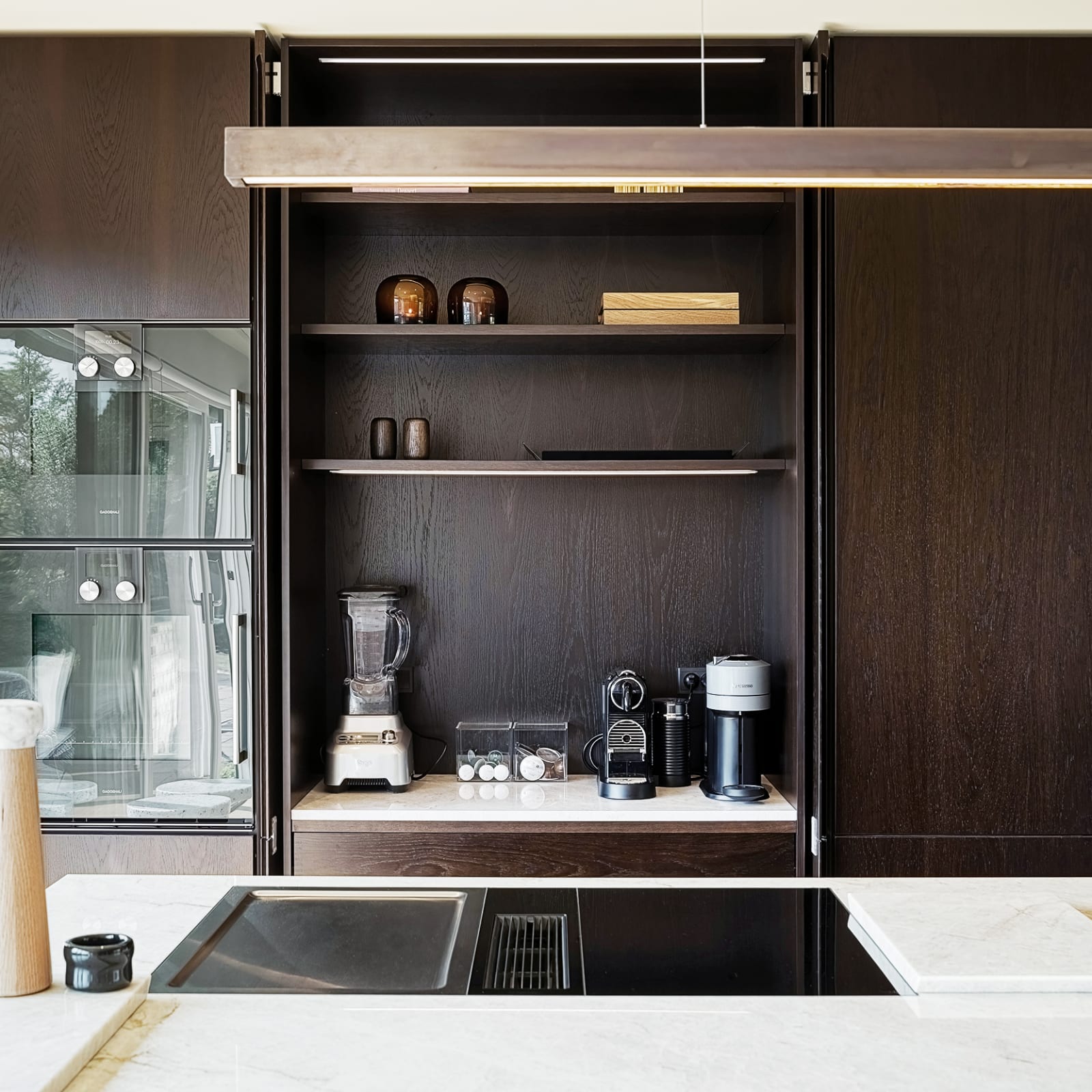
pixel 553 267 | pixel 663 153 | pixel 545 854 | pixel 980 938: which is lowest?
pixel 545 854

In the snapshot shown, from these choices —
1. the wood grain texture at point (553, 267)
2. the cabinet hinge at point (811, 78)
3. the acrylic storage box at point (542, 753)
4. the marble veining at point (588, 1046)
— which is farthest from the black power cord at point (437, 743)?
the cabinet hinge at point (811, 78)

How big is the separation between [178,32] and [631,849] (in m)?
2.15

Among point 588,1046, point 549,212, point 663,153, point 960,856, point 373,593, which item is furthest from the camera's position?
point 373,593

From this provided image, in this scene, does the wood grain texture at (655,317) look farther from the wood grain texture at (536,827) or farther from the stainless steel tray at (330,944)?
the stainless steel tray at (330,944)

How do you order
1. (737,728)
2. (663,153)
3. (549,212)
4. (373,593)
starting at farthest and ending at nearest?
(373,593) → (549,212) → (737,728) → (663,153)

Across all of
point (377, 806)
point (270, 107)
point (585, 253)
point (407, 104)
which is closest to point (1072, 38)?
point (585, 253)

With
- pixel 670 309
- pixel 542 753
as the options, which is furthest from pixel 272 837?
pixel 670 309

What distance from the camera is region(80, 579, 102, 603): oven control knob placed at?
238cm

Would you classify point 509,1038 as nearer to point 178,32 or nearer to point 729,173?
point 729,173

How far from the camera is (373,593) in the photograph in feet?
8.89

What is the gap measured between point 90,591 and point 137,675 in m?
0.22

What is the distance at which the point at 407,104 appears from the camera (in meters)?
2.76

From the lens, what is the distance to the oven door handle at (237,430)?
238 cm

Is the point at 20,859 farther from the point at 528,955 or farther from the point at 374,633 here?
the point at 374,633
